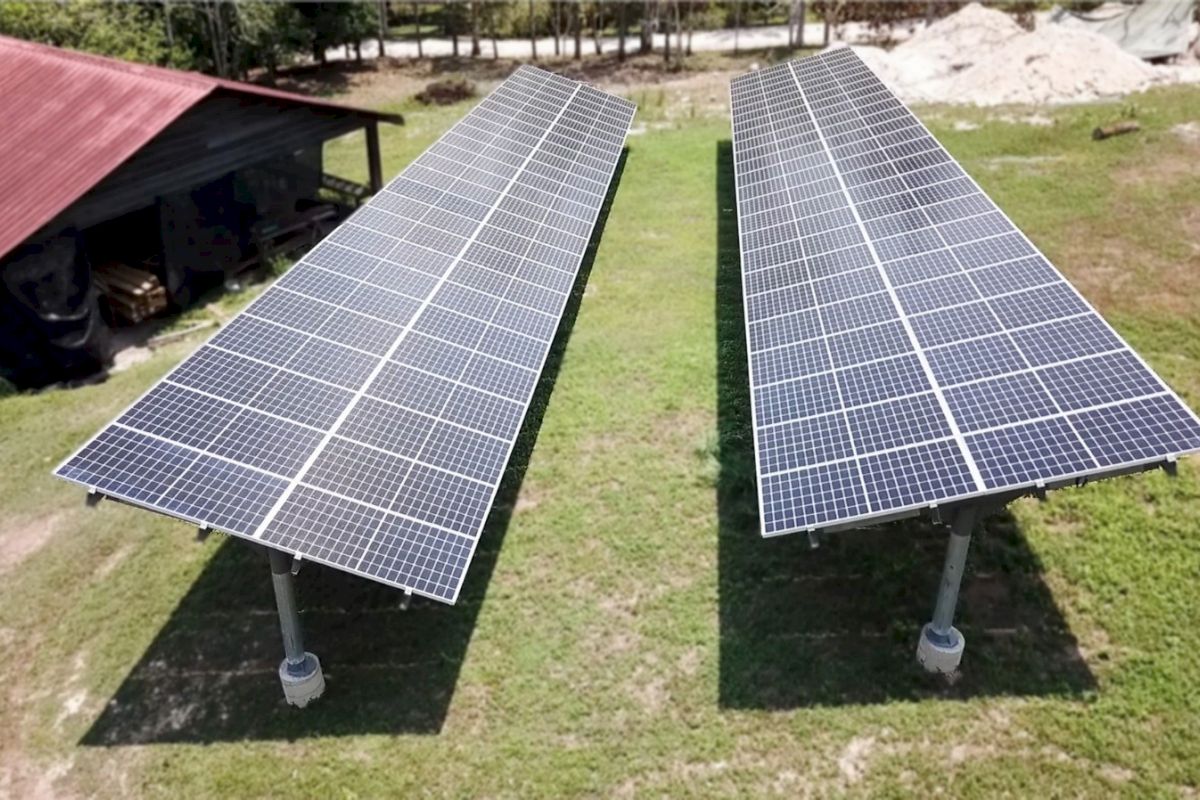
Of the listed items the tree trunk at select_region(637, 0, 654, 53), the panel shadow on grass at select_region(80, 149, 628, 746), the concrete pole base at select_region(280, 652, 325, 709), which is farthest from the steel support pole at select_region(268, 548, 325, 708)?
the tree trunk at select_region(637, 0, 654, 53)

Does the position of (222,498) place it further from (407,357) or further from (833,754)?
(833,754)

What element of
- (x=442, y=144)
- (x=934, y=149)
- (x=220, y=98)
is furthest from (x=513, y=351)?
(x=220, y=98)

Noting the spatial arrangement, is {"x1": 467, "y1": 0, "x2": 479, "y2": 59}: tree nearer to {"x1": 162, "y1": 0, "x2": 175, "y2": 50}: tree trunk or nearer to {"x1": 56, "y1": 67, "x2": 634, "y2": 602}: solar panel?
{"x1": 162, "y1": 0, "x2": 175, "y2": 50}: tree trunk

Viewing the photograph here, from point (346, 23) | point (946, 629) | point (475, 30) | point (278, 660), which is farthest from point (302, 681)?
point (475, 30)

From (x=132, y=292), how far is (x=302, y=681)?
15.2m

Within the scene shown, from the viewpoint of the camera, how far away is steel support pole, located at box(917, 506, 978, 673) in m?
12.2

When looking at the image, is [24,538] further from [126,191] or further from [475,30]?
[475,30]

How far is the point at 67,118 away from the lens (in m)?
23.2

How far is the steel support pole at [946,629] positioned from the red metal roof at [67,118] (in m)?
20.6

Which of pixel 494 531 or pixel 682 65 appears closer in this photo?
pixel 494 531

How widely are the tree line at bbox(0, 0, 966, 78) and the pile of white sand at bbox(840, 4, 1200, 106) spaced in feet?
25.6

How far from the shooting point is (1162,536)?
48.0 ft

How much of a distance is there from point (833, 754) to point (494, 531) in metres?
7.01

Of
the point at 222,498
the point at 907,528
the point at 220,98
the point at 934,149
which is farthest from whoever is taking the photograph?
the point at 220,98
